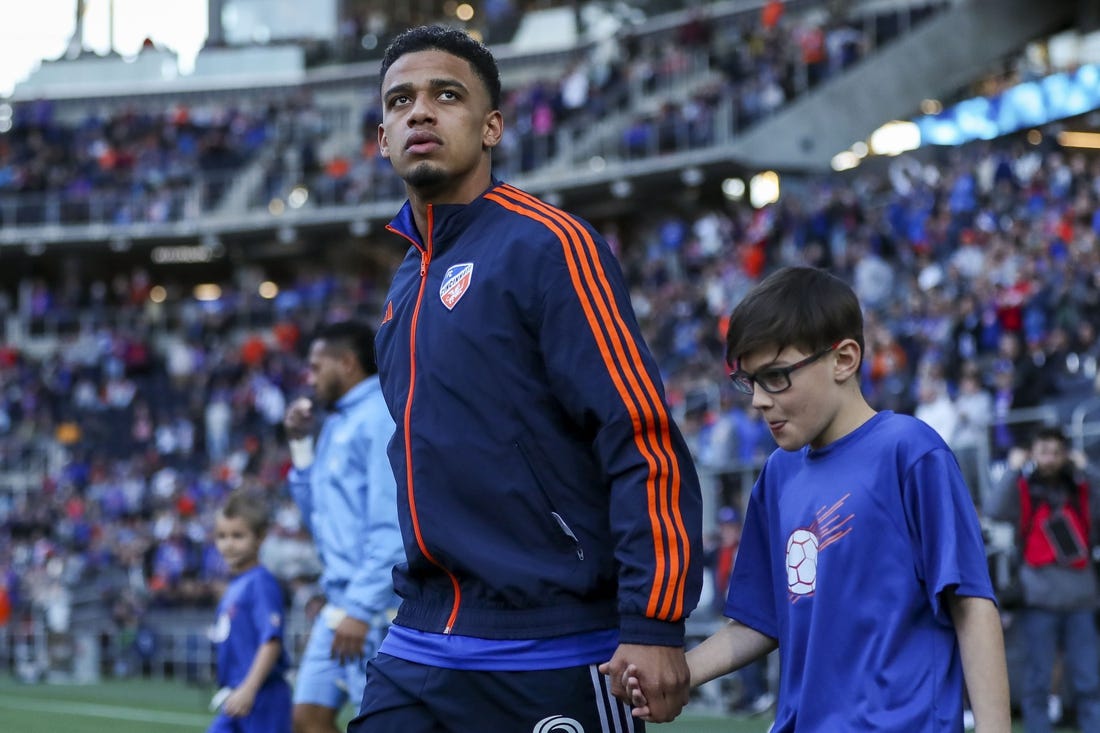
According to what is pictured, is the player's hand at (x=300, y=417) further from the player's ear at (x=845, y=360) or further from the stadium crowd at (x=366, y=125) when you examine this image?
the stadium crowd at (x=366, y=125)

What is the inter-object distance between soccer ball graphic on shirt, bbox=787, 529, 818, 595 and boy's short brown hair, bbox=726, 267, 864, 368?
39 centimetres

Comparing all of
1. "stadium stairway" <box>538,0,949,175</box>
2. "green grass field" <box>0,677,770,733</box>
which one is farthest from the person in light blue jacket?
"stadium stairway" <box>538,0,949,175</box>

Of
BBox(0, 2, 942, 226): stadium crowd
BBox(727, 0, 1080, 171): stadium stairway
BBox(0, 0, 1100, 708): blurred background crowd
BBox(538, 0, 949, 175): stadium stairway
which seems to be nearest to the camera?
BBox(0, 0, 1100, 708): blurred background crowd

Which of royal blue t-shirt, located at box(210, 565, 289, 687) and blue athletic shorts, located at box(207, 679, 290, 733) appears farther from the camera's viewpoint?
royal blue t-shirt, located at box(210, 565, 289, 687)

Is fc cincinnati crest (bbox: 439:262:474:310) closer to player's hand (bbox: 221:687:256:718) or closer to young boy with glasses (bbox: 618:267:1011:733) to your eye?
young boy with glasses (bbox: 618:267:1011:733)

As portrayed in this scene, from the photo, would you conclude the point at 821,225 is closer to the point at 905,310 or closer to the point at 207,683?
the point at 905,310

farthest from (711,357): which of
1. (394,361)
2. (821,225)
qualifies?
(394,361)

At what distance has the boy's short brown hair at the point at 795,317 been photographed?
3334mm

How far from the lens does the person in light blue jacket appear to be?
558 centimetres

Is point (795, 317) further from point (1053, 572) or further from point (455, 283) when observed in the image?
point (1053, 572)

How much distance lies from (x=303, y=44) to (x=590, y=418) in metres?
35.7

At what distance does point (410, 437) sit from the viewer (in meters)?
3.34

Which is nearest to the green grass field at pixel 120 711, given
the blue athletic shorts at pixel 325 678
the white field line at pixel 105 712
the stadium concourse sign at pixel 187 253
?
the white field line at pixel 105 712

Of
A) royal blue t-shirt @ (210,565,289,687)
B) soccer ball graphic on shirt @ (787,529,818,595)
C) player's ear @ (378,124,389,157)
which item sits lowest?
royal blue t-shirt @ (210,565,289,687)
